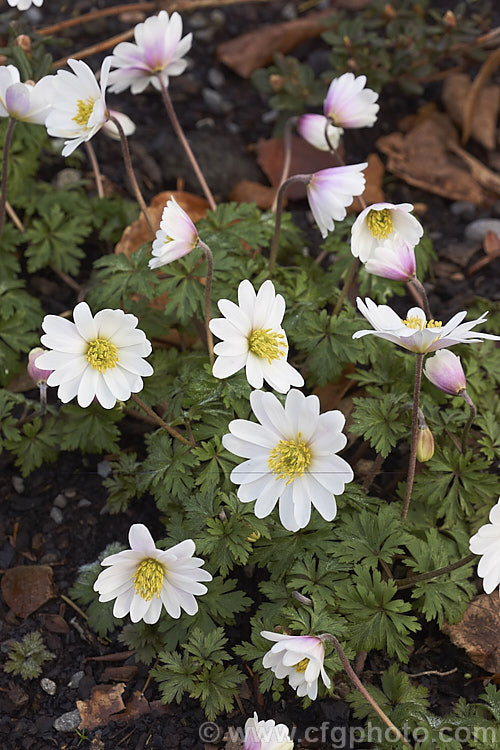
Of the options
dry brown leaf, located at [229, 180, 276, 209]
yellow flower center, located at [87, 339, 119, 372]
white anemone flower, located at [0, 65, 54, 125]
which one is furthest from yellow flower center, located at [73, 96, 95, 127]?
dry brown leaf, located at [229, 180, 276, 209]

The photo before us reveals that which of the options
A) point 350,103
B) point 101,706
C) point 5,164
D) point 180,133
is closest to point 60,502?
point 101,706

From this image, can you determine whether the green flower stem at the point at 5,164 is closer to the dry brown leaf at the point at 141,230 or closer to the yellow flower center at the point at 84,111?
the yellow flower center at the point at 84,111

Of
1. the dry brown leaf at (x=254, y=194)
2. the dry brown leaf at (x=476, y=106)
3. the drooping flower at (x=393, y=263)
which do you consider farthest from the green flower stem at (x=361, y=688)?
the dry brown leaf at (x=476, y=106)

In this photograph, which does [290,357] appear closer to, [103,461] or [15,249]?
[103,461]

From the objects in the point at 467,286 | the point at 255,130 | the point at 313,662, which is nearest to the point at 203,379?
the point at 313,662

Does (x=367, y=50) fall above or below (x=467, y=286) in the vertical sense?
above

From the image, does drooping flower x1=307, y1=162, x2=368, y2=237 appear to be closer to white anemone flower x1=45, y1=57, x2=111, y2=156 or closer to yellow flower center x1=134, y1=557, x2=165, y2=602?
white anemone flower x1=45, y1=57, x2=111, y2=156

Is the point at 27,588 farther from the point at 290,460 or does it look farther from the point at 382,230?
the point at 382,230
